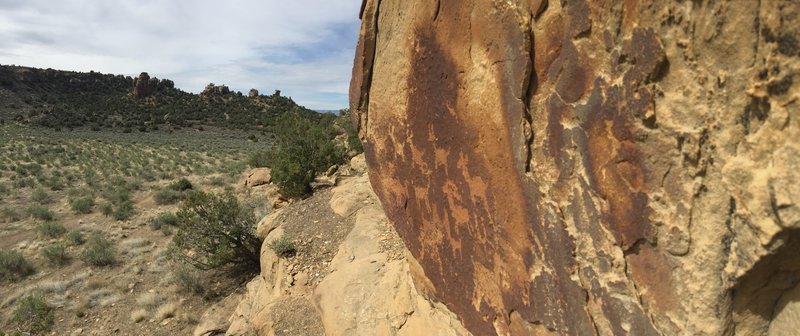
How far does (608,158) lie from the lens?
2246 mm

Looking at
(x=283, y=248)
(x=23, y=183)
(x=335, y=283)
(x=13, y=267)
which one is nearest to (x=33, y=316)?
(x=13, y=267)

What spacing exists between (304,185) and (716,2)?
31.9ft

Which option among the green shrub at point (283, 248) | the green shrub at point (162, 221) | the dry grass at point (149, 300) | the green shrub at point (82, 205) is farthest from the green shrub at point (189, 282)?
the green shrub at point (82, 205)

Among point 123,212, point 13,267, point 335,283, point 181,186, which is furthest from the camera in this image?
point 181,186

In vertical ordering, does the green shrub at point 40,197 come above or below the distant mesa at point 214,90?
below

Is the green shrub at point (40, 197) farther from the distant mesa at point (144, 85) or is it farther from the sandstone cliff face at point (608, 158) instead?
the distant mesa at point (144, 85)

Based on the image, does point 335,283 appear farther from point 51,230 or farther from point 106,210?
point 106,210

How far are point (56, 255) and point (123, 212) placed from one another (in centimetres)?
390

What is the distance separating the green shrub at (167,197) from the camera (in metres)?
17.0

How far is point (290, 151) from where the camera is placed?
11.8m

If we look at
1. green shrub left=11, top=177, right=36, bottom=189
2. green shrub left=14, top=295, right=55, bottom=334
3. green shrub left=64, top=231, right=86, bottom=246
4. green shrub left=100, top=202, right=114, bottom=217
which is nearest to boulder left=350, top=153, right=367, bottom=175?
green shrub left=14, top=295, right=55, bottom=334

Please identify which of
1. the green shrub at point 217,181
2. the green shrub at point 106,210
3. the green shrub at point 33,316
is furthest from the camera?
the green shrub at point 217,181

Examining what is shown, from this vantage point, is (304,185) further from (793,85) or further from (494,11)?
(793,85)

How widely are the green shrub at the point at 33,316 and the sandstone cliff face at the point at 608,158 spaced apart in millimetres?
8431
